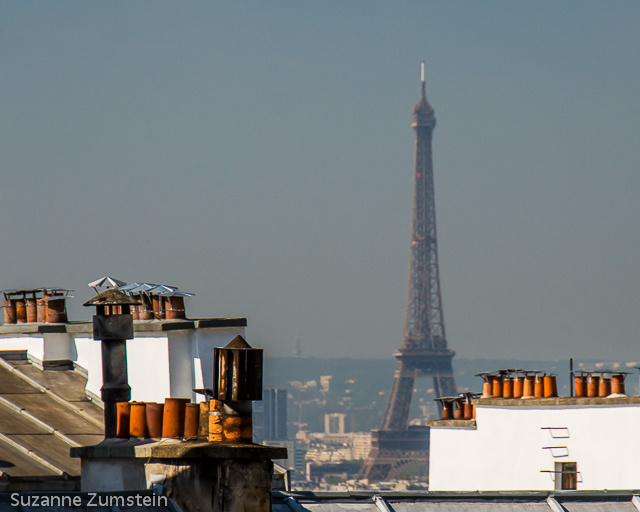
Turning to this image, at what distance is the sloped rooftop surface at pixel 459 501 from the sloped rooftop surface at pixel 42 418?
4.01 m

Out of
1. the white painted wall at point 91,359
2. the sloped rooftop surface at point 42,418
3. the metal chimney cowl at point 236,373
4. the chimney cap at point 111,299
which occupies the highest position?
Result: the chimney cap at point 111,299

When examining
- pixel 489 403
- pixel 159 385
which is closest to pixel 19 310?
pixel 159 385

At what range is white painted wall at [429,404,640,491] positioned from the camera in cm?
2133

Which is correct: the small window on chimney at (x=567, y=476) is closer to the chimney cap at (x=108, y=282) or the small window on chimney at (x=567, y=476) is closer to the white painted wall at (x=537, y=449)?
the white painted wall at (x=537, y=449)

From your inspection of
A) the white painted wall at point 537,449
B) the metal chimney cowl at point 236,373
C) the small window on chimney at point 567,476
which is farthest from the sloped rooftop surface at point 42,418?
the small window on chimney at point 567,476

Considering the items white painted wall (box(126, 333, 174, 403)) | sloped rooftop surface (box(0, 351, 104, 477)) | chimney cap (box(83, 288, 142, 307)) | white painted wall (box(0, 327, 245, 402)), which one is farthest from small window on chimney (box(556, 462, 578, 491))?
chimney cap (box(83, 288, 142, 307))

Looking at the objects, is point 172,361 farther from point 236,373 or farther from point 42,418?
point 236,373

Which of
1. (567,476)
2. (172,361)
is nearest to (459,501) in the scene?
(567,476)

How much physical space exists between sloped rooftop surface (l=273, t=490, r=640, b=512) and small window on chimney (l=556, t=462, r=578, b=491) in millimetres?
1997

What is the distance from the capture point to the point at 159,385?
72.0ft

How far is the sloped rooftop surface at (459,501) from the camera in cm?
1703

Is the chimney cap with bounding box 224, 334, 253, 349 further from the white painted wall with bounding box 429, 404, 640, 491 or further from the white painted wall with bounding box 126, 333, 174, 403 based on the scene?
the white painted wall with bounding box 429, 404, 640, 491

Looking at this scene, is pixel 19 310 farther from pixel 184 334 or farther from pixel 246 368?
pixel 246 368

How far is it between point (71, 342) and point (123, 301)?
8.84m
